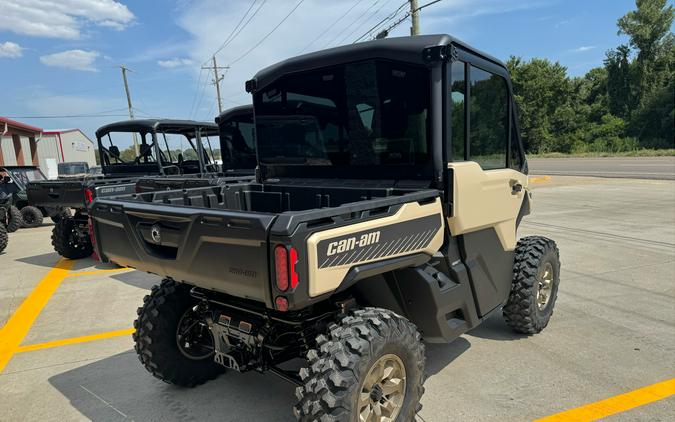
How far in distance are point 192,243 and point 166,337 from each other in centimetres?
121

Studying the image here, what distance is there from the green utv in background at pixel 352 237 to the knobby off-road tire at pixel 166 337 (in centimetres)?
1

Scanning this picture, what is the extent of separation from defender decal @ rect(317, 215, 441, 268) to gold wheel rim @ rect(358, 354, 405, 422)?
581 mm

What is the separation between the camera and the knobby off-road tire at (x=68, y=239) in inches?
313

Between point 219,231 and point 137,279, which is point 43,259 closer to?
point 137,279

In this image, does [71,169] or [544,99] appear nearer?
[71,169]

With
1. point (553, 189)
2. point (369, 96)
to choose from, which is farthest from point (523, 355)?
point (553, 189)

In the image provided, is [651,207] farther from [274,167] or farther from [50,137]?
[50,137]

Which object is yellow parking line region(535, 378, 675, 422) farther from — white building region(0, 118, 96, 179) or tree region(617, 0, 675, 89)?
tree region(617, 0, 675, 89)

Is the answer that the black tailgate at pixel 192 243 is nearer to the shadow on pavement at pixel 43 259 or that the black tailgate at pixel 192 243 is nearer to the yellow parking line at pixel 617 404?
the yellow parking line at pixel 617 404

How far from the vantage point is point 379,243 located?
2.40 meters

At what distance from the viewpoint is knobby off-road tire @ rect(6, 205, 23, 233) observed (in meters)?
11.5

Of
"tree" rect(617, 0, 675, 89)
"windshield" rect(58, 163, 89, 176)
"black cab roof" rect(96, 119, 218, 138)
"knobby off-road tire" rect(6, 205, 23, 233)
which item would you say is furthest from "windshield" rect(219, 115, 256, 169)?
"tree" rect(617, 0, 675, 89)

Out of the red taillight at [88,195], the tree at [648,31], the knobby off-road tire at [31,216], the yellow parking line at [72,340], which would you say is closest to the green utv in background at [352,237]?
the yellow parking line at [72,340]

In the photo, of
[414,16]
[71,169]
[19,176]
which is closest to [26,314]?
[19,176]
